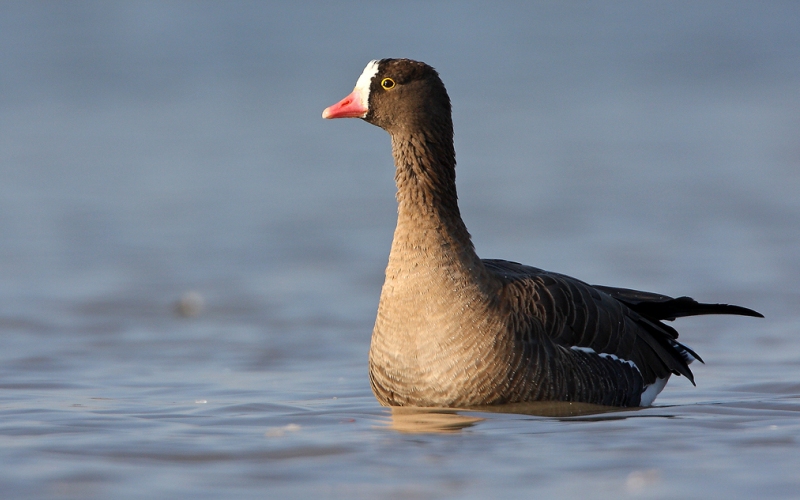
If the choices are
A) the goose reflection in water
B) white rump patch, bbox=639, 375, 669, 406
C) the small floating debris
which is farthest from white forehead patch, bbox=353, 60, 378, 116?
the small floating debris

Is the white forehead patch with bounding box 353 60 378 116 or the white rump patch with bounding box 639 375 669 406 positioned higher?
the white forehead patch with bounding box 353 60 378 116

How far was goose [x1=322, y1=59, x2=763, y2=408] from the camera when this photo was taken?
24.4ft

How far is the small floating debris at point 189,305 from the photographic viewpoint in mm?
11758

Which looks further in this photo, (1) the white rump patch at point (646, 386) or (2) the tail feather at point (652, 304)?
(2) the tail feather at point (652, 304)

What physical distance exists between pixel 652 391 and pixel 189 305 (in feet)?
17.0

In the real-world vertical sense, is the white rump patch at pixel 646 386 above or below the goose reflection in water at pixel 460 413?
above

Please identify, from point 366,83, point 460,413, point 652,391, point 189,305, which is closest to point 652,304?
point 652,391

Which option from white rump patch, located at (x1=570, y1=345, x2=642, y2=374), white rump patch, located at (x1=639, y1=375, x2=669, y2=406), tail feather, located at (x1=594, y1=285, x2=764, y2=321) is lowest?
white rump patch, located at (x1=639, y1=375, x2=669, y2=406)

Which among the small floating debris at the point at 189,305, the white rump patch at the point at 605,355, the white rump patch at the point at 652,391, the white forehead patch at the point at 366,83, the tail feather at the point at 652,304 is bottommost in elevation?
the white rump patch at the point at 652,391

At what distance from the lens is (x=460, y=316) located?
24.4ft

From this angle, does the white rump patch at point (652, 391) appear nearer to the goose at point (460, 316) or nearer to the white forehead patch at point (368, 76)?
the goose at point (460, 316)

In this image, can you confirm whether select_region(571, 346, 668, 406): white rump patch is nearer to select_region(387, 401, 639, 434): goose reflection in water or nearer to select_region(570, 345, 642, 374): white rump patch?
select_region(570, 345, 642, 374): white rump patch

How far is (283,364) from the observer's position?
9.81 metres

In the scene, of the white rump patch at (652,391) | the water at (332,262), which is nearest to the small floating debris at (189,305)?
the water at (332,262)
